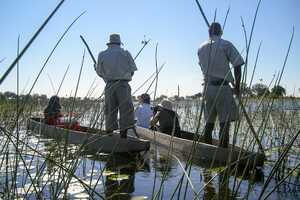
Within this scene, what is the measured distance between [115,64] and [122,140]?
4.45ft

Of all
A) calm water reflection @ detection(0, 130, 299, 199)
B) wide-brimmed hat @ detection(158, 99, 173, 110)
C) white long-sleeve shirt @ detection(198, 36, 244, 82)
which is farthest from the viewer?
wide-brimmed hat @ detection(158, 99, 173, 110)

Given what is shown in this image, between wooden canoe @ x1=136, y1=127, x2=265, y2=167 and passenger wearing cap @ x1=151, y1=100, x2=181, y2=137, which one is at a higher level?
passenger wearing cap @ x1=151, y1=100, x2=181, y2=137

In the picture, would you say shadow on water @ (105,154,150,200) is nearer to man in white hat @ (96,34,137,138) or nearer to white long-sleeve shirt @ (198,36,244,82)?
man in white hat @ (96,34,137,138)

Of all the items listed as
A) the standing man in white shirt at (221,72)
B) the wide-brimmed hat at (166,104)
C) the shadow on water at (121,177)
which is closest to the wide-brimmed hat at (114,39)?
the wide-brimmed hat at (166,104)

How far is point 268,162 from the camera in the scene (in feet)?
18.1

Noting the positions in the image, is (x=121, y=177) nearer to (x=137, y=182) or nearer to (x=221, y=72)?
(x=137, y=182)

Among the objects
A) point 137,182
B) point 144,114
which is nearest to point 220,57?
point 137,182

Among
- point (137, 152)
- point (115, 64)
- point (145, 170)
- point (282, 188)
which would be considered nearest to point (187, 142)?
point (137, 152)

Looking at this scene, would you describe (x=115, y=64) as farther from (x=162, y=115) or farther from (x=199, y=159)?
(x=199, y=159)

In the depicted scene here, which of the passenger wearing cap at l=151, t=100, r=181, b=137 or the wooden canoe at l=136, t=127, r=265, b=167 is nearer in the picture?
the wooden canoe at l=136, t=127, r=265, b=167

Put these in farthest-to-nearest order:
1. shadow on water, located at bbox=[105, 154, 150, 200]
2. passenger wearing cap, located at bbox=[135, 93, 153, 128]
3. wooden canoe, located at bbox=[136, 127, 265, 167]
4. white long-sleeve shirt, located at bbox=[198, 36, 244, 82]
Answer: passenger wearing cap, located at bbox=[135, 93, 153, 128]
white long-sleeve shirt, located at bbox=[198, 36, 244, 82]
wooden canoe, located at bbox=[136, 127, 265, 167]
shadow on water, located at bbox=[105, 154, 150, 200]

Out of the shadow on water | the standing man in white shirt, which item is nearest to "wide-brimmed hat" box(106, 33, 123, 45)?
the standing man in white shirt

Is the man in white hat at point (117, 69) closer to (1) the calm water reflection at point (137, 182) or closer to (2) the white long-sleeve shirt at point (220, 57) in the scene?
(1) the calm water reflection at point (137, 182)

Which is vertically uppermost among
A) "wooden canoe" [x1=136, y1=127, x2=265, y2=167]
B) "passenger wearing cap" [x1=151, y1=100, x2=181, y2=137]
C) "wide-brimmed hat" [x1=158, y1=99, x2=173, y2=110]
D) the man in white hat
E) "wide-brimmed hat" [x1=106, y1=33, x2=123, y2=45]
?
"wide-brimmed hat" [x1=106, y1=33, x2=123, y2=45]
